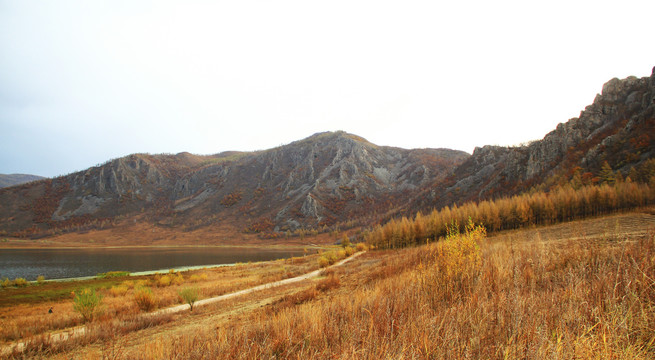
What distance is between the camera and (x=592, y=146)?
64.1m

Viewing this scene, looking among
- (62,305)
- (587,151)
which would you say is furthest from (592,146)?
(62,305)

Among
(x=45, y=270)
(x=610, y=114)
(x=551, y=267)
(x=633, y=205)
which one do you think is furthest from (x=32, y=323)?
(x=610, y=114)

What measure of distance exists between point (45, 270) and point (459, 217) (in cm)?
7337

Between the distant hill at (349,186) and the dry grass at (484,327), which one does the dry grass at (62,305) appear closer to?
the dry grass at (484,327)

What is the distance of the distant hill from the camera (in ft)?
214

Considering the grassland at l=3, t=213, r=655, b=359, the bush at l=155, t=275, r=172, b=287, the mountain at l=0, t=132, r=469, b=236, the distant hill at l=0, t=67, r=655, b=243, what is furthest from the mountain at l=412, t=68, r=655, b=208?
the bush at l=155, t=275, r=172, b=287

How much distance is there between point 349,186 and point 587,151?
108823mm

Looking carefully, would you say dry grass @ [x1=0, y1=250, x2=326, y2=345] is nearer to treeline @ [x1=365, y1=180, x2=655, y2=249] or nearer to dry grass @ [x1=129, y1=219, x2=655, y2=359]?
dry grass @ [x1=129, y1=219, x2=655, y2=359]

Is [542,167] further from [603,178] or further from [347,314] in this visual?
[347,314]

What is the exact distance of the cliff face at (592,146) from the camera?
172ft

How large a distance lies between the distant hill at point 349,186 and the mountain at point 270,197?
2.22 feet

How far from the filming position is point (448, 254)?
6816 mm

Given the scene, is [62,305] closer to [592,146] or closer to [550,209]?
[550,209]

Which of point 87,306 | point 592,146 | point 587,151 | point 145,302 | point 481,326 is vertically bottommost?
point 145,302
